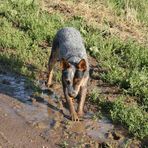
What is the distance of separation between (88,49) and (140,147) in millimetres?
4170

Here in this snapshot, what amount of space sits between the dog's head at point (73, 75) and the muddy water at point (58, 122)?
1.63 ft

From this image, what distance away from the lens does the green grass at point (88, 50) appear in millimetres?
8016

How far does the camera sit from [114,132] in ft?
23.8

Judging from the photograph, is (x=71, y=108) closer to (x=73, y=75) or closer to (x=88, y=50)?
(x=73, y=75)

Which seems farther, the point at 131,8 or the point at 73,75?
the point at 131,8

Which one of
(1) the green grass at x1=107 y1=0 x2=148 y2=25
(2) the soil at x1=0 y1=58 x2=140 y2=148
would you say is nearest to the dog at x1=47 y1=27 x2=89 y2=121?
(2) the soil at x1=0 y1=58 x2=140 y2=148

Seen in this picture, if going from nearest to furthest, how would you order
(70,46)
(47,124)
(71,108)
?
→ 1. (47,124)
2. (71,108)
3. (70,46)

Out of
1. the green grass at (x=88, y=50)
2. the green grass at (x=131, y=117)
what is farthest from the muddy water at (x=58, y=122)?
the green grass at (x=88, y=50)

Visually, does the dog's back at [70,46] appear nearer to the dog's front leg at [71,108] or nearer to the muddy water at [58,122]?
the dog's front leg at [71,108]

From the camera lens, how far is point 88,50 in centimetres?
1065

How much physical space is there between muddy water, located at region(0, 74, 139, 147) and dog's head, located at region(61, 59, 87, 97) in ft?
1.63

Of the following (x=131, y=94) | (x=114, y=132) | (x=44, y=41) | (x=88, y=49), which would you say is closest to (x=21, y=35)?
(x=44, y=41)

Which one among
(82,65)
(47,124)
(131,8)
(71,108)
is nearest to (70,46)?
(82,65)

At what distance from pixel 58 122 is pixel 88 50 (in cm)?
356
